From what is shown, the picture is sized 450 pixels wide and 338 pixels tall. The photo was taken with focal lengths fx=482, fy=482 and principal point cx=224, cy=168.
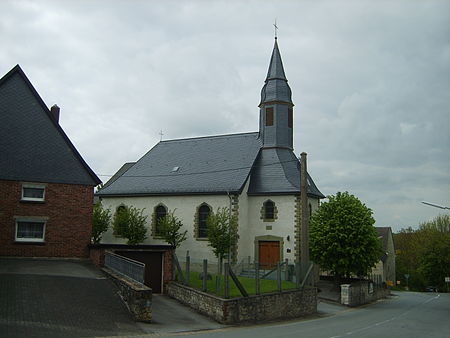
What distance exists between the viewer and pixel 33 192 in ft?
75.8

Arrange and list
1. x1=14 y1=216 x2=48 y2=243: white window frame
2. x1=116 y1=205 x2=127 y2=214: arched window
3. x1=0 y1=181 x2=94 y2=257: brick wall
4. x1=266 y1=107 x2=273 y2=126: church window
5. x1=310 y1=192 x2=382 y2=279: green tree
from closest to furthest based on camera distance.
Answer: x1=0 y1=181 x2=94 y2=257: brick wall → x1=14 y1=216 x2=48 y2=243: white window frame → x1=310 y1=192 x2=382 y2=279: green tree → x1=266 y1=107 x2=273 y2=126: church window → x1=116 y1=205 x2=127 y2=214: arched window

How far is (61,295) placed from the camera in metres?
15.8

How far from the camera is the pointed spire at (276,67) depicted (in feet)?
123

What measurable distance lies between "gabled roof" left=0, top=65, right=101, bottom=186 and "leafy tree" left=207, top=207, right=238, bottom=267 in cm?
970

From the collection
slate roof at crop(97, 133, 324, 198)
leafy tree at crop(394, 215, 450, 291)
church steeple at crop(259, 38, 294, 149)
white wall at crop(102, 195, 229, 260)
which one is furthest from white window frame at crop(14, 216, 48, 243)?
leafy tree at crop(394, 215, 450, 291)

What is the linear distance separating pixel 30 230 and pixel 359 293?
1945cm

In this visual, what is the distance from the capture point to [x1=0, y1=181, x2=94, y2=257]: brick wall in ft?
72.6

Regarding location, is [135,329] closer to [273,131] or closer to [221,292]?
[221,292]

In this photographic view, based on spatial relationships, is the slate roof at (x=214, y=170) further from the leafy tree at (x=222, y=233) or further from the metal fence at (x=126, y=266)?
the metal fence at (x=126, y=266)

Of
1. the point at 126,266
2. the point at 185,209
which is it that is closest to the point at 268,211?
the point at 185,209

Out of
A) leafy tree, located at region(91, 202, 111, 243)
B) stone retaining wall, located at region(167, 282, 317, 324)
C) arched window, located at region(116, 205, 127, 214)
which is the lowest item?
stone retaining wall, located at region(167, 282, 317, 324)

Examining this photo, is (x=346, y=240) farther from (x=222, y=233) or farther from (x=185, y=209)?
(x=185, y=209)

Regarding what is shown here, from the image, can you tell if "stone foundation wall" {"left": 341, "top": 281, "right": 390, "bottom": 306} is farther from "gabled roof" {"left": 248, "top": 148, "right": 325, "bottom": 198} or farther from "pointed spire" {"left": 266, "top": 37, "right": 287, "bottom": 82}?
"pointed spire" {"left": 266, "top": 37, "right": 287, "bottom": 82}

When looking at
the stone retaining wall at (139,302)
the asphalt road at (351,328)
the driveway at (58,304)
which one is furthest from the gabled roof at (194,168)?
the stone retaining wall at (139,302)
